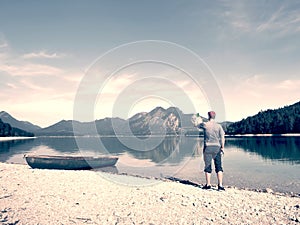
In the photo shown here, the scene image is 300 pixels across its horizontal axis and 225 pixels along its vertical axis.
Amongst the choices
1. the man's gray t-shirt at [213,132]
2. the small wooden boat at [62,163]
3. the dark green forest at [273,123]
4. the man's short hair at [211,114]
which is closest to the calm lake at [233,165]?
the small wooden boat at [62,163]

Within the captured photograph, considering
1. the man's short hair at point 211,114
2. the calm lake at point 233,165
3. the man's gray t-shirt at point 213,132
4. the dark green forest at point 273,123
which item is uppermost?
the dark green forest at point 273,123

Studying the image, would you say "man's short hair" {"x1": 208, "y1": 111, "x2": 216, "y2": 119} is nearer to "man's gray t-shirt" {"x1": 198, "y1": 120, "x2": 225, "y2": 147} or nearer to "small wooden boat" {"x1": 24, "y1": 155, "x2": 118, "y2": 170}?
"man's gray t-shirt" {"x1": 198, "y1": 120, "x2": 225, "y2": 147}

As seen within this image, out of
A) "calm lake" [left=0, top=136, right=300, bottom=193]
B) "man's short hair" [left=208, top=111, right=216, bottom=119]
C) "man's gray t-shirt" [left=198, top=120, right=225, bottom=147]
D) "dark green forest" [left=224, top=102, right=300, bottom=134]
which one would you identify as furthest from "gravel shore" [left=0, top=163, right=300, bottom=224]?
Answer: "dark green forest" [left=224, top=102, right=300, bottom=134]

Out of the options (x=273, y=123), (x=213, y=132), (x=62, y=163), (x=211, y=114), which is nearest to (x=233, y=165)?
(x=62, y=163)

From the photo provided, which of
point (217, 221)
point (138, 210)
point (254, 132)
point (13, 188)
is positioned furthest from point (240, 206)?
point (254, 132)

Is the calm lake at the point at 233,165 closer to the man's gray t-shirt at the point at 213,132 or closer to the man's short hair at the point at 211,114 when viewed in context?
the man's gray t-shirt at the point at 213,132

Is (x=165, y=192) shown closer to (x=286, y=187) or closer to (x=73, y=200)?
(x=73, y=200)

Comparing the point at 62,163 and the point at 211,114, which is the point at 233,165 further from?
the point at 211,114

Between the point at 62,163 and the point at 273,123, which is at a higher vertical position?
the point at 273,123

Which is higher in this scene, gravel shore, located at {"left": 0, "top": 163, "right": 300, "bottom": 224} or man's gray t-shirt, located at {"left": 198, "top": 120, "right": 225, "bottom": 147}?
man's gray t-shirt, located at {"left": 198, "top": 120, "right": 225, "bottom": 147}

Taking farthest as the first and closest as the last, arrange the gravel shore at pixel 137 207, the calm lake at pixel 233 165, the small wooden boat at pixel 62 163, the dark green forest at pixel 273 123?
the dark green forest at pixel 273 123 < the small wooden boat at pixel 62 163 < the calm lake at pixel 233 165 < the gravel shore at pixel 137 207

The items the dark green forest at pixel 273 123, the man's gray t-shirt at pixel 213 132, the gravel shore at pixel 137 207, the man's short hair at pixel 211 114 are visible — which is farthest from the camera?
the dark green forest at pixel 273 123

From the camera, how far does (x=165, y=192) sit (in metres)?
15.1

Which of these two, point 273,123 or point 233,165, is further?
point 273,123
